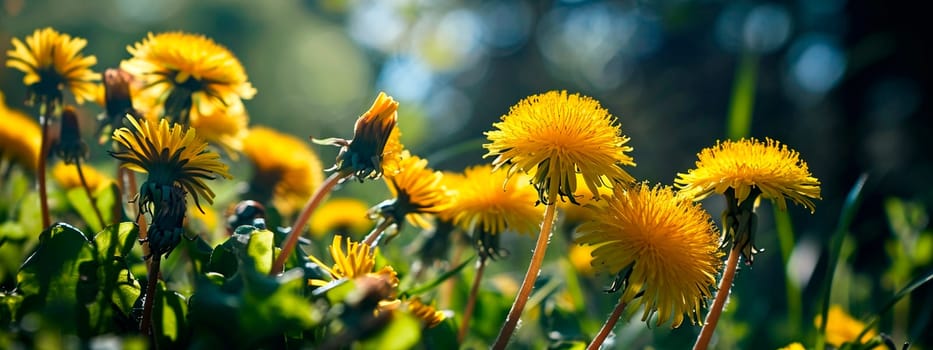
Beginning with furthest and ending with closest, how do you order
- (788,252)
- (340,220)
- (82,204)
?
(340,220) → (788,252) → (82,204)

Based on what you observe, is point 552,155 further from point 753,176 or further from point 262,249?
point 262,249

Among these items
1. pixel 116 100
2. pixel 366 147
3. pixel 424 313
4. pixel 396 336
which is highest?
pixel 116 100

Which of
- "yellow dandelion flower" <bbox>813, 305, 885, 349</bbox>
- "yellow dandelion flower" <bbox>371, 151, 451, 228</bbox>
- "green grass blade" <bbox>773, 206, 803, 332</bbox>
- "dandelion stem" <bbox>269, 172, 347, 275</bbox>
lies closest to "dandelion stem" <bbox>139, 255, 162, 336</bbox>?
"dandelion stem" <bbox>269, 172, 347, 275</bbox>

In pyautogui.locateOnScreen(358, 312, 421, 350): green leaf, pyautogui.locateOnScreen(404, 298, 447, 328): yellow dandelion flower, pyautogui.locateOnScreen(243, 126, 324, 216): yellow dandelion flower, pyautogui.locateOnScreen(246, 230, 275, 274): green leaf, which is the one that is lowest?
pyautogui.locateOnScreen(358, 312, 421, 350): green leaf

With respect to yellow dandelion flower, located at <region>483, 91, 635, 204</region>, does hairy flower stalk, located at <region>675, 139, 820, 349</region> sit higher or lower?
lower

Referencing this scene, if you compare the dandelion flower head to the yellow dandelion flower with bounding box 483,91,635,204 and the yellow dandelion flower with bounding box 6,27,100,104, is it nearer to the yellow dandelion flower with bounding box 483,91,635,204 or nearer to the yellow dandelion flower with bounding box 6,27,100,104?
the yellow dandelion flower with bounding box 483,91,635,204

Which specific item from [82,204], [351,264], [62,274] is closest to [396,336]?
[351,264]

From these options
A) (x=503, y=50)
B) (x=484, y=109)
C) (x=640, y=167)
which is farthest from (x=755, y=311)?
(x=503, y=50)
